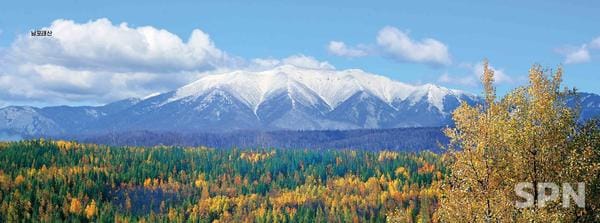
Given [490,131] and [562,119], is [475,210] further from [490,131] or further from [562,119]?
[562,119]

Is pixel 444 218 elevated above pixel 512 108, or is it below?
below

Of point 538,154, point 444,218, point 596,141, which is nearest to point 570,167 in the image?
point 538,154

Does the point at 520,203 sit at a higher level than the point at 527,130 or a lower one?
lower

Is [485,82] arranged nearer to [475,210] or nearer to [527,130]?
[527,130]

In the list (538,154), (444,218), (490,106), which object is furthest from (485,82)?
(444,218)

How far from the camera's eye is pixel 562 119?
63.4m

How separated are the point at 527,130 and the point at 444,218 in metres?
11.2

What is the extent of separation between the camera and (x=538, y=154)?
62812 mm

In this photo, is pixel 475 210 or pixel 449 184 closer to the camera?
pixel 475 210

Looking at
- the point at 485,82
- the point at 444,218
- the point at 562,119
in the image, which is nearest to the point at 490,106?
the point at 485,82

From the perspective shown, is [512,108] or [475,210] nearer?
[475,210]

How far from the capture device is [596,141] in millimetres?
66562

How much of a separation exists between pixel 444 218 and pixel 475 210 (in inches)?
147

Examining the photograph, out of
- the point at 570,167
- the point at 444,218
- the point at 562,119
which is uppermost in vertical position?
the point at 562,119
